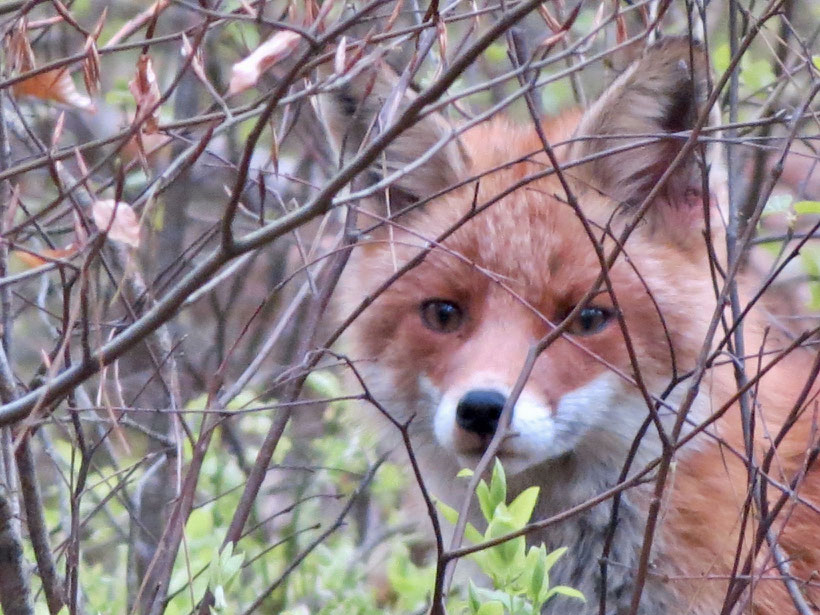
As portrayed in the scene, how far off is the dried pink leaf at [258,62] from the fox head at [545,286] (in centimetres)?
82


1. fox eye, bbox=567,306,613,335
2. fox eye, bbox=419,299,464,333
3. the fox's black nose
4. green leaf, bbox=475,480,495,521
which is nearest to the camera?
green leaf, bbox=475,480,495,521

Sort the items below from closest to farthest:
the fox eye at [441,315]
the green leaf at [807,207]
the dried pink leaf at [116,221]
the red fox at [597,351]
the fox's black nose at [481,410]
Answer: the dried pink leaf at [116,221] < the green leaf at [807,207] < the fox's black nose at [481,410] < the red fox at [597,351] < the fox eye at [441,315]

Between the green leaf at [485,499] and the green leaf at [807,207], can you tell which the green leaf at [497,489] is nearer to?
the green leaf at [485,499]

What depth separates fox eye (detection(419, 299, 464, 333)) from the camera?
Answer: 3316 mm

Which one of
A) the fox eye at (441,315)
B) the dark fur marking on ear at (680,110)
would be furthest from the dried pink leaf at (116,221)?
the dark fur marking on ear at (680,110)

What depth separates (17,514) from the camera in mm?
2533

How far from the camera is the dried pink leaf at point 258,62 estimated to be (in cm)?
180

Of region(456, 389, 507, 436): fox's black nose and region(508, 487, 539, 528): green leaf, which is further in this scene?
region(456, 389, 507, 436): fox's black nose

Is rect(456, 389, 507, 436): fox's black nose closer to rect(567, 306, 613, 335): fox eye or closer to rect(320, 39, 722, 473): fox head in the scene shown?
rect(320, 39, 722, 473): fox head

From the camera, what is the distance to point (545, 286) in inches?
123

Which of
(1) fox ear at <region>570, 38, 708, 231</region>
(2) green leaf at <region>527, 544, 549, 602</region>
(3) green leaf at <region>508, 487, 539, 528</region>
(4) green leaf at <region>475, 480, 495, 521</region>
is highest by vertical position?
(1) fox ear at <region>570, 38, 708, 231</region>

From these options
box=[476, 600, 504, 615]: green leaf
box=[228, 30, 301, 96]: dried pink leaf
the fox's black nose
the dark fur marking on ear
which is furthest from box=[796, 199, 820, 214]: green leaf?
box=[228, 30, 301, 96]: dried pink leaf

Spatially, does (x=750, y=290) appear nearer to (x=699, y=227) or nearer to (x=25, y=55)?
(x=699, y=227)

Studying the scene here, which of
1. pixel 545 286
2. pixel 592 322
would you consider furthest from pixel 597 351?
pixel 545 286
